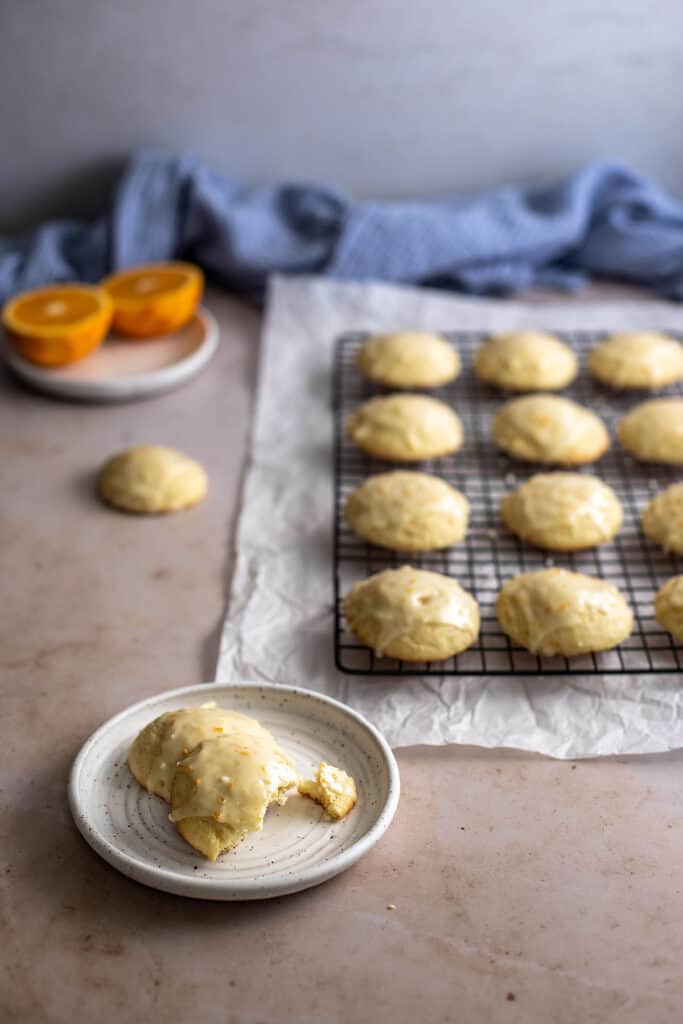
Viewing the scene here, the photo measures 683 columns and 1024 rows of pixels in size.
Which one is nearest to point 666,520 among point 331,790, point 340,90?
point 331,790

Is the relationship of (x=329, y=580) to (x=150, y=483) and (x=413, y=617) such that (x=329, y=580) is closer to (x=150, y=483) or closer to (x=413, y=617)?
(x=413, y=617)

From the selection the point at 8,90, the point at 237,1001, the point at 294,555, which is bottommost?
the point at 294,555

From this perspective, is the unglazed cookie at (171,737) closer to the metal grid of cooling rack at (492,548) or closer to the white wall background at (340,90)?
the metal grid of cooling rack at (492,548)

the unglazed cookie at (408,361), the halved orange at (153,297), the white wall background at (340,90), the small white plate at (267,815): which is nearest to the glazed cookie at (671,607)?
the small white plate at (267,815)

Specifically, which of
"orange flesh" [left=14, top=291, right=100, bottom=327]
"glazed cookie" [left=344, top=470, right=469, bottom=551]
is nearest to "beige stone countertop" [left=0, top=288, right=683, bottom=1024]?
"glazed cookie" [left=344, top=470, right=469, bottom=551]

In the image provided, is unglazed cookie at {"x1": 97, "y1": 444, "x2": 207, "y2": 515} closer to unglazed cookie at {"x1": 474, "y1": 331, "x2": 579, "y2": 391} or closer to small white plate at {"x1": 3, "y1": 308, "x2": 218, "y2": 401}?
small white plate at {"x1": 3, "y1": 308, "x2": 218, "y2": 401}

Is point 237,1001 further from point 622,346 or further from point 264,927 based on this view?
point 622,346

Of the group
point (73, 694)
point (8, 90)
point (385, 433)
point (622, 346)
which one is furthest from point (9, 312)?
point (622, 346)
